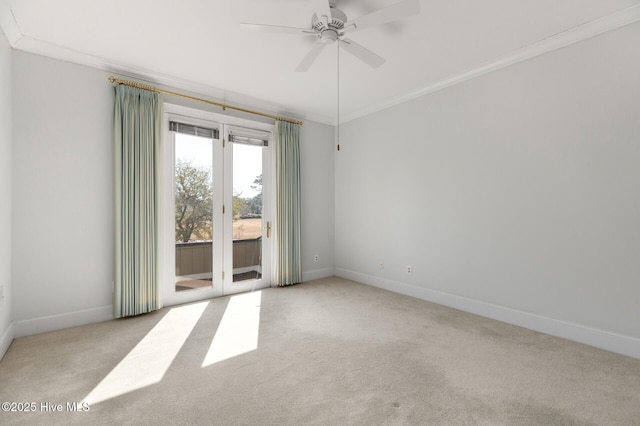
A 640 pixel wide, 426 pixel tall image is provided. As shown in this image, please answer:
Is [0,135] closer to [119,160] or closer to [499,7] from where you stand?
[119,160]

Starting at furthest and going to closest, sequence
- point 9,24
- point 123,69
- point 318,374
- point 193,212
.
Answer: point 193,212
point 123,69
point 9,24
point 318,374

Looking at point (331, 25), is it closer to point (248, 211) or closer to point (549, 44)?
point (549, 44)

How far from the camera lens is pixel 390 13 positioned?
2.07 meters

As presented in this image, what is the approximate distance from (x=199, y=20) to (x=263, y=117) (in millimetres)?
2046

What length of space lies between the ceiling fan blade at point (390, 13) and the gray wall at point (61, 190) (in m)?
2.87

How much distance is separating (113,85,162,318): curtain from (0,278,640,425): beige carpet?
29 centimetres

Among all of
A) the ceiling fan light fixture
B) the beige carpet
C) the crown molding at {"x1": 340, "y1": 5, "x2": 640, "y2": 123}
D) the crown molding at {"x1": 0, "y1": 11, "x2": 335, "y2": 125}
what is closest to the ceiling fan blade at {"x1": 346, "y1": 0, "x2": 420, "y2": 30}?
the ceiling fan light fixture

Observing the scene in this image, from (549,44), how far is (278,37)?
102 inches

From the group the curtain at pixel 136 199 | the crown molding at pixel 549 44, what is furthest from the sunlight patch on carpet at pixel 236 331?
the crown molding at pixel 549 44

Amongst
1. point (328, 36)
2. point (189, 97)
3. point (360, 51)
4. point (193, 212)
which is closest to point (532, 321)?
point (360, 51)

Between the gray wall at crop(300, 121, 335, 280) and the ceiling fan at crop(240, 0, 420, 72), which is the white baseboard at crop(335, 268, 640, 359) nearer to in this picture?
the gray wall at crop(300, 121, 335, 280)

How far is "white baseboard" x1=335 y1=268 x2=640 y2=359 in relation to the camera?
2521 mm

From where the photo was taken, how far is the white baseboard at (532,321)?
252cm

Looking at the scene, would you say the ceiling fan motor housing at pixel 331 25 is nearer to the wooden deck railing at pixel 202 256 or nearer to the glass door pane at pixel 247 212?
the glass door pane at pixel 247 212
